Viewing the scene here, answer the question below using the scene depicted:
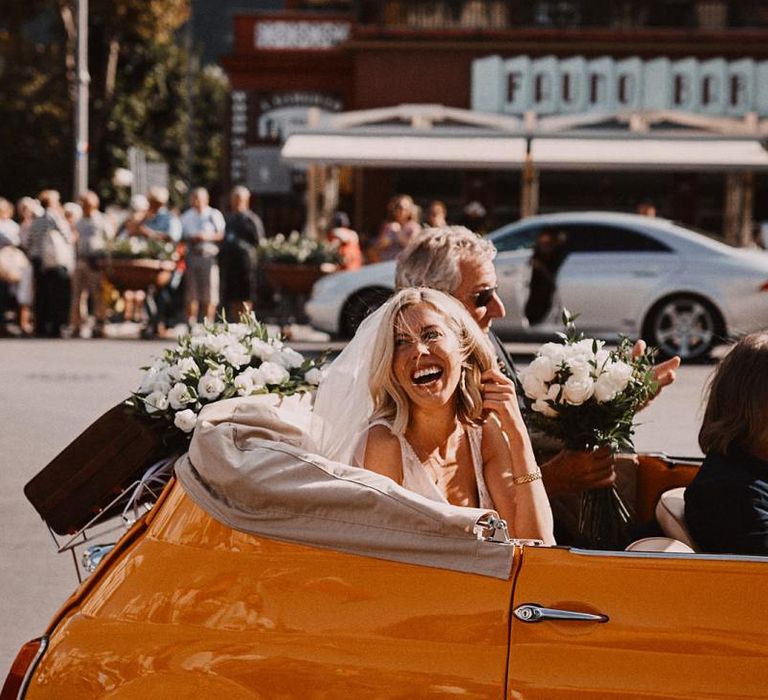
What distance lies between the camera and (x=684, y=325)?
52.7ft

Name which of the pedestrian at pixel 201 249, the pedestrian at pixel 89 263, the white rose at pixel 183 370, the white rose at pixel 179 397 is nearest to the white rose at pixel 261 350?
the white rose at pixel 183 370

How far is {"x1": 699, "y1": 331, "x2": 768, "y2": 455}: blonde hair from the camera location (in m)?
3.52

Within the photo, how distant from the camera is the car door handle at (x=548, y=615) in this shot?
2762 millimetres

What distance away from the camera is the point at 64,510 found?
13.1ft

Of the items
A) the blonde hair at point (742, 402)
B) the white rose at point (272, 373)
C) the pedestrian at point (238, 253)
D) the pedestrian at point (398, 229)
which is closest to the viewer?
the blonde hair at point (742, 402)

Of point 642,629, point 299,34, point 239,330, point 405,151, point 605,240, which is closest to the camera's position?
point 642,629

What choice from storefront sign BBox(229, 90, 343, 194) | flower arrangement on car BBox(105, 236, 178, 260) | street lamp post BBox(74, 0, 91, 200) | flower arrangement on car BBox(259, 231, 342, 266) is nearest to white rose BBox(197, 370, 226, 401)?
flower arrangement on car BBox(259, 231, 342, 266)

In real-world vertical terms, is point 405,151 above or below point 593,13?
below

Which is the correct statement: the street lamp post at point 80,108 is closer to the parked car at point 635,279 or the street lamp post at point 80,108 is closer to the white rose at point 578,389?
the parked car at point 635,279

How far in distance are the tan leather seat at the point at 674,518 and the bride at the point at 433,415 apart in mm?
317

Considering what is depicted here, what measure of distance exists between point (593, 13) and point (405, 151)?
9690 mm

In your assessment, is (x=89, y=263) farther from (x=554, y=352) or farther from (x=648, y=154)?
(x=554, y=352)

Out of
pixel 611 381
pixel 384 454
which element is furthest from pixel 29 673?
pixel 611 381

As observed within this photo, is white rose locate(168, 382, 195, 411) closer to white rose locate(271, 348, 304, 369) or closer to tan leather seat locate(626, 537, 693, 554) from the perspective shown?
white rose locate(271, 348, 304, 369)
